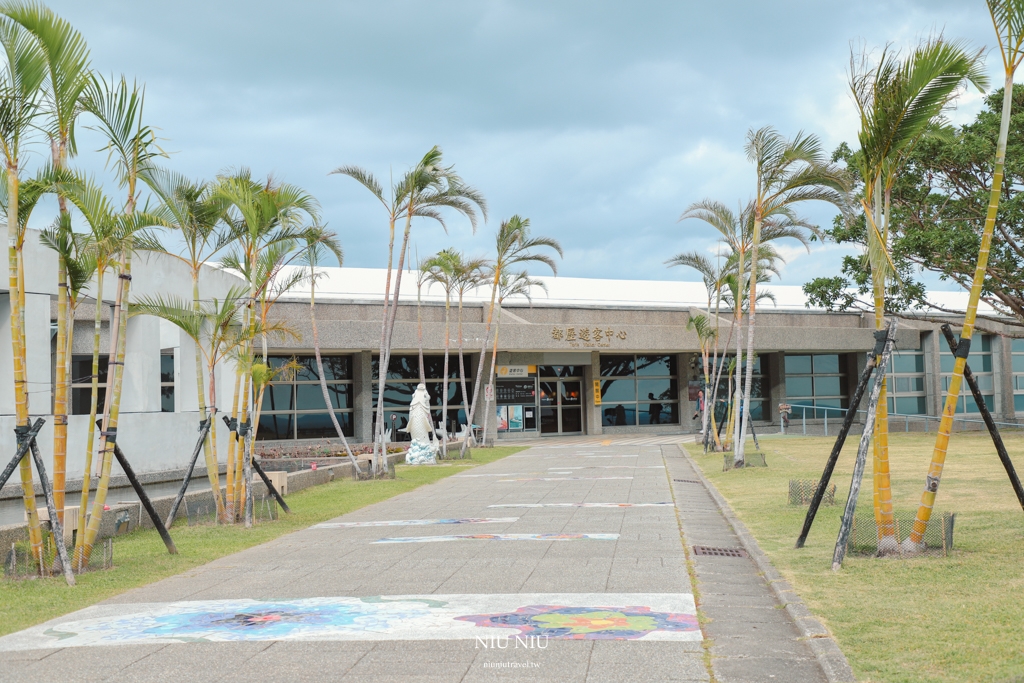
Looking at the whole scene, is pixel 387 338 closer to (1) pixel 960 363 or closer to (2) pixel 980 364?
(1) pixel 960 363

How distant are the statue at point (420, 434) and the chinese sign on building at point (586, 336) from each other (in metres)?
A: 9.99

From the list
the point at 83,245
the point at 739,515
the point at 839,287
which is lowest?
the point at 739,515

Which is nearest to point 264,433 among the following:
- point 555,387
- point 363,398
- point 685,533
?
point 363,398

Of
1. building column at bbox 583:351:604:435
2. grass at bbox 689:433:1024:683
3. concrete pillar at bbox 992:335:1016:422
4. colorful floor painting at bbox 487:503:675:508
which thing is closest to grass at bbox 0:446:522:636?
colorful floor painting at bbox 487:503:675:508

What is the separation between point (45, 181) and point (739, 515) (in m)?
8.74

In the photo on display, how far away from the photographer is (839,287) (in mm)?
31172

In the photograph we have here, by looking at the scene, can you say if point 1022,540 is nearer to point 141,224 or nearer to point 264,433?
point 141,224

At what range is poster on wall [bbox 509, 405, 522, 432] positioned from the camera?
36062 millimetres

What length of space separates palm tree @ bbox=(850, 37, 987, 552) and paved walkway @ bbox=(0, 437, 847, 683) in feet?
4.66

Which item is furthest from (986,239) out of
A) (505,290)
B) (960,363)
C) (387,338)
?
(505,290)

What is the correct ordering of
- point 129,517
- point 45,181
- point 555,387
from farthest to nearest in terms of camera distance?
point 555,387, point 129,517, point 45,181

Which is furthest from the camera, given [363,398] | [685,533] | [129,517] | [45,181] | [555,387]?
[555,387]

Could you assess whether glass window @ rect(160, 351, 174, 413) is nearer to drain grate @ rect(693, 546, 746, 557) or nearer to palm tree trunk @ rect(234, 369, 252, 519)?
palm tree trunk @ rect(234, 369, 252, 519)

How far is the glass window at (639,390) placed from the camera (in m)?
38.3
